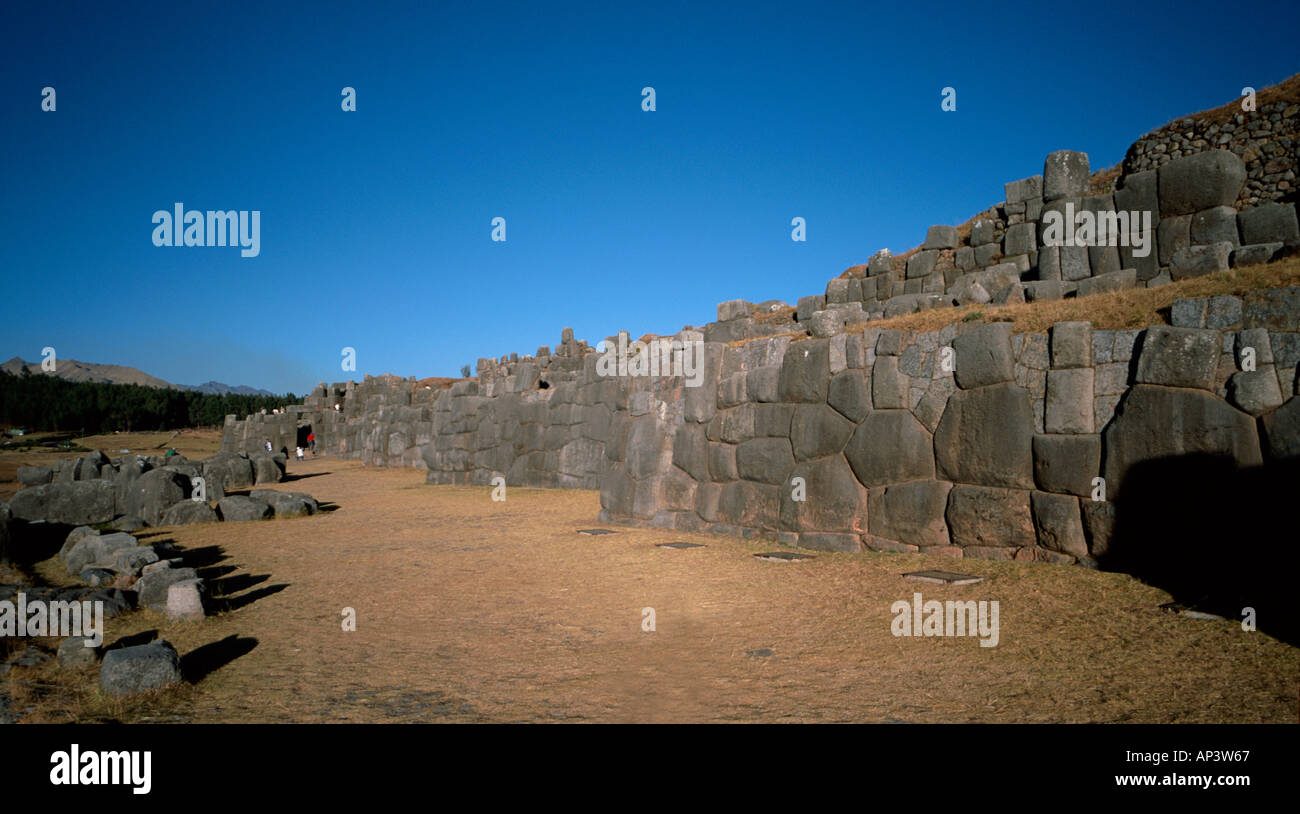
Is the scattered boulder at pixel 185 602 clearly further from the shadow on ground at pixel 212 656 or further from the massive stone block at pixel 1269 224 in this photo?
the massive stone block at pixel 1269 224

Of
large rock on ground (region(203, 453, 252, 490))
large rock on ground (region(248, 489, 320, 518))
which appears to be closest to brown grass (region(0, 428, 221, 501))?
large rock on ground (region(203, 453, 252, 490))

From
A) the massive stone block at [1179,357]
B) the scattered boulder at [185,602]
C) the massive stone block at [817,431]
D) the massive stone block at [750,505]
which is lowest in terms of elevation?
the scattered boulder at [185,602]

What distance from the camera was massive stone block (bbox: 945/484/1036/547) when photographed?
7316mm

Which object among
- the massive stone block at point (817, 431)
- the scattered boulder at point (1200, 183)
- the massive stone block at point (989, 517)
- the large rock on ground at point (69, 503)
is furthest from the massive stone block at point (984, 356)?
the large rock on ground at point (69, 503)

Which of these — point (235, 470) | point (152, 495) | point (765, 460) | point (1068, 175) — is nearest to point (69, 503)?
point (152, 495)

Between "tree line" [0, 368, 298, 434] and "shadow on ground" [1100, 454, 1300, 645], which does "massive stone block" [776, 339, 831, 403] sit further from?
"tree line" [0, 368, 298, 434]

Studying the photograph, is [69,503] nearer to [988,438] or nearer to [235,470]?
[235,470]

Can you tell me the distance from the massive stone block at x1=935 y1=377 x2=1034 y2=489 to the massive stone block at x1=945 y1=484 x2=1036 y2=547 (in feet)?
0.39

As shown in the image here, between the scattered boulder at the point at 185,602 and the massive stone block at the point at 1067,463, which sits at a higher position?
the massive stone block at the point at 1067,463

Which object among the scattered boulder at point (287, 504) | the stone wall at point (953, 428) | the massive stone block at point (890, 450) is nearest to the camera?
the stone wall at point (953, 428)

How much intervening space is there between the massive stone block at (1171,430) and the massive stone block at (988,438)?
0.82 metres

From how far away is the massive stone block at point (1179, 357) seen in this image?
20.2 ft
